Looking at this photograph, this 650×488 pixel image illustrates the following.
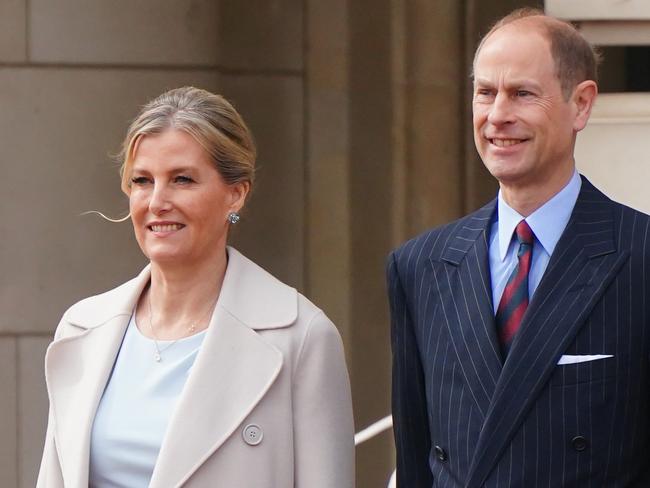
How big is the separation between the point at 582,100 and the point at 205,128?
37.4 inches

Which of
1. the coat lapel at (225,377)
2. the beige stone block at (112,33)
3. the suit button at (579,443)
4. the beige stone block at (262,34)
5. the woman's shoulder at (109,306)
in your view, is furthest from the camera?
the beige stone block at (262,34)

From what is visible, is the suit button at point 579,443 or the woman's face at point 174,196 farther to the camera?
the woman's face at point 174,196

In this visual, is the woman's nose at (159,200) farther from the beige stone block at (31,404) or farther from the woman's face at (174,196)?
the beige stone block at (31,404)

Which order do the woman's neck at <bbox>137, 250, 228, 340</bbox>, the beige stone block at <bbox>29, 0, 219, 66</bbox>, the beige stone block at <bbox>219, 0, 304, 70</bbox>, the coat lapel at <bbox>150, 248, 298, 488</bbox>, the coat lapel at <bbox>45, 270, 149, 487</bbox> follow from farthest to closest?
1. the beige stone block at <bbox>219, 0, 304, 70</bbox>
2. the beige stone block at <bbox>29, 0, 219, 66</bbox>
3. the woman's neck at <bbox>137, 250, 228, 340</bbox>
4. the coat lapel at <bbox>45, 270, 149, 487</bbox>
5. the coat lapel at <bbox>150, 248, 298, 488</bbox>

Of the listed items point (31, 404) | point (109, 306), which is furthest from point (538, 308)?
point (31, 404)

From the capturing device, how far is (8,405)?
6.34m

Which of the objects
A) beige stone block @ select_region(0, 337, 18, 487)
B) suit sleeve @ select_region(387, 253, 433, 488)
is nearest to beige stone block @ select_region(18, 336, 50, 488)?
beige stone block @ select_region(0, 337, 18, 487)

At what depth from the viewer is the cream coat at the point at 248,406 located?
3566mm

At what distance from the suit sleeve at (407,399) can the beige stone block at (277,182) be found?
2951mm

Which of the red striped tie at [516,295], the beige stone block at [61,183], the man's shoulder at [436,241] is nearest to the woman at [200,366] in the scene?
the man's shoulder at [436,241]

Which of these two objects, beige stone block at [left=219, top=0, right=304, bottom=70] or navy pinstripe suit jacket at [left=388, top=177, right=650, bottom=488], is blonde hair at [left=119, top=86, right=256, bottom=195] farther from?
beige stone block at [left=219, top=0, right=304, bottom=70]

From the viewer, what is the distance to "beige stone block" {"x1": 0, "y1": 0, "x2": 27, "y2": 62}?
6.28m

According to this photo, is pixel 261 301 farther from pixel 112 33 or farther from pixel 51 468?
pixel 112 33

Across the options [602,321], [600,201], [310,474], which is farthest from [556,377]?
[310,474]
